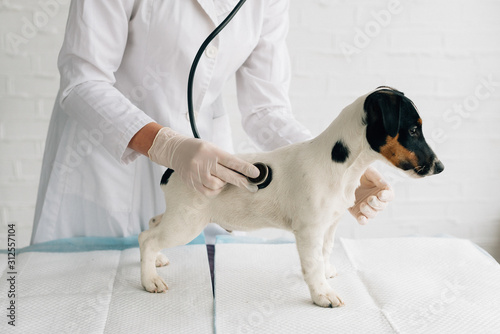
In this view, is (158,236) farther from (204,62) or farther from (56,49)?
(56,49)

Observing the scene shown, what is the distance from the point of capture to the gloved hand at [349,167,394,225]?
3.24 feet

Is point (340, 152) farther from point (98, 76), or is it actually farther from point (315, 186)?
point (98, 76)

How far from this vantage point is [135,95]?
112 cm

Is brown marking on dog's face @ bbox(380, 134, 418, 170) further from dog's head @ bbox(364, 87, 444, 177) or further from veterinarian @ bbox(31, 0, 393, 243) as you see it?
veterinarian @ bbox(31, 0, 393, 243)

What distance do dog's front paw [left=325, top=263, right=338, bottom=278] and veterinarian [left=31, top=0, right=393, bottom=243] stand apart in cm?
12

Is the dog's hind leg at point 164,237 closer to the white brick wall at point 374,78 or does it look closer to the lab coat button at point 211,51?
the lab coat button at point 211,51

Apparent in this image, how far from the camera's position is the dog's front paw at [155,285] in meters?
0.93

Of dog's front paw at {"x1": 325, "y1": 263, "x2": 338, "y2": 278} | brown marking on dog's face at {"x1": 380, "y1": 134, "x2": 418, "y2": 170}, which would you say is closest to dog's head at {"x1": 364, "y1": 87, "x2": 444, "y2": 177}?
brown marking on dog's face at {"x1": 380, "y1": 134, "x2": 418, "y2": 170}

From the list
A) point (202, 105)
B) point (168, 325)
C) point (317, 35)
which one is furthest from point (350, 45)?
point (168, 325)

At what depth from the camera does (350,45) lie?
73.4 inches

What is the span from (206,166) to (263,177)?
100 mm

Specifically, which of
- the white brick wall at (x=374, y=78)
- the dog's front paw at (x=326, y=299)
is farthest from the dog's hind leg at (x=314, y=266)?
the white brick wall at (x=374, y=78)

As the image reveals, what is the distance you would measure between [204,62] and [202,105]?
13 centimetres

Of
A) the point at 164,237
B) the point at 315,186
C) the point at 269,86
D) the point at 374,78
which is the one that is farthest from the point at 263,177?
the point at 374,78
